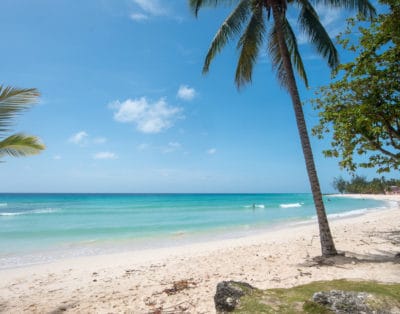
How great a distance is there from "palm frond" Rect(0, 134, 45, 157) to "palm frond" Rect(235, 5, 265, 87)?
262 inches

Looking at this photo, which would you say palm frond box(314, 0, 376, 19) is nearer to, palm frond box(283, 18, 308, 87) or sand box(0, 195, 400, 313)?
palm frond box(283, 18, 308, 87)

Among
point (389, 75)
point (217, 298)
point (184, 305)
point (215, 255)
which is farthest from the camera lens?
point (215, 255)

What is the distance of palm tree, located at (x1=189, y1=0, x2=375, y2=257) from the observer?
23.5ft

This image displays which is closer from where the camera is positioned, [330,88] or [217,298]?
[217,298]

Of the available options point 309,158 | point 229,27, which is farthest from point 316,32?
point 309,158

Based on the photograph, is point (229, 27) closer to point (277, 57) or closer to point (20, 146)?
point (277, 57)

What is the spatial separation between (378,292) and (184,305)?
9.70 ft

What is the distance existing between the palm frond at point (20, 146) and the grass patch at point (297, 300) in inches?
163

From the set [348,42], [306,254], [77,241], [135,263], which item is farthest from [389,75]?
[77,241]

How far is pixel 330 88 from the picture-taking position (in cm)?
729

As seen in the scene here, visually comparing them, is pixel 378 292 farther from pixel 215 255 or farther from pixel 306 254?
pixel 215 255

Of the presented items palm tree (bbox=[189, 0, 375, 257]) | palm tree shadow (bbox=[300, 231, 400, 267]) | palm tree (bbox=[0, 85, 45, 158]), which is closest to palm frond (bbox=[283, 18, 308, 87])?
palm tree (bbox=[189, 0, 375, 257])

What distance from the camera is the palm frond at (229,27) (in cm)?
848

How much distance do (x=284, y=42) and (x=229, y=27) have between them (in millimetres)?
2032
